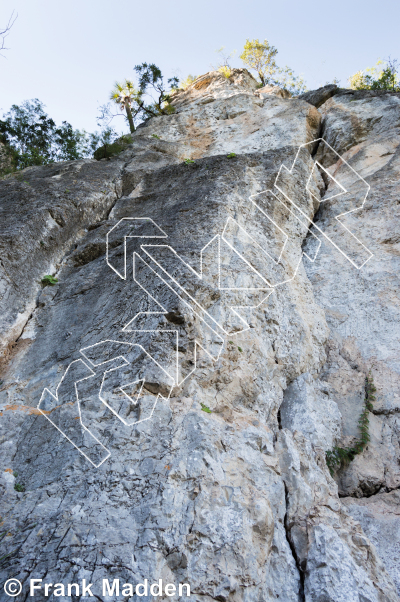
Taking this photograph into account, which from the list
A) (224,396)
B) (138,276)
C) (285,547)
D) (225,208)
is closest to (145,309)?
(138,276)

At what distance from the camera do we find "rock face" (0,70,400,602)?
11.5 feet

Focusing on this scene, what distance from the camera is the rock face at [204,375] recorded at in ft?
11.5

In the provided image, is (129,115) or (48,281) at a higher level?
(129,115)

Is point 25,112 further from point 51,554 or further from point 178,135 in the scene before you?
point 51,554

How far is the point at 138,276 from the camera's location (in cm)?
642

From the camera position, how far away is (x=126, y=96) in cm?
1789

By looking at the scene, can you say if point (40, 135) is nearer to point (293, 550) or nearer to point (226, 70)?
point (226, 70)

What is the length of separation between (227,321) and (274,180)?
172 inches

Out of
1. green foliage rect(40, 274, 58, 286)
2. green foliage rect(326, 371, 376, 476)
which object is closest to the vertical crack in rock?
green foliage rect(326, 371, 376, 476)

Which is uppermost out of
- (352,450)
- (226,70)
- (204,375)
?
(226,70)

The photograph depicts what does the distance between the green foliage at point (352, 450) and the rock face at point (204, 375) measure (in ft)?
0.39

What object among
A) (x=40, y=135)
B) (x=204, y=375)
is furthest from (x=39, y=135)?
(x=204, y=375)

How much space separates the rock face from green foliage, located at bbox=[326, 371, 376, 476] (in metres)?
0.12

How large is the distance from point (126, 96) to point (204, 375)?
56.0ft
